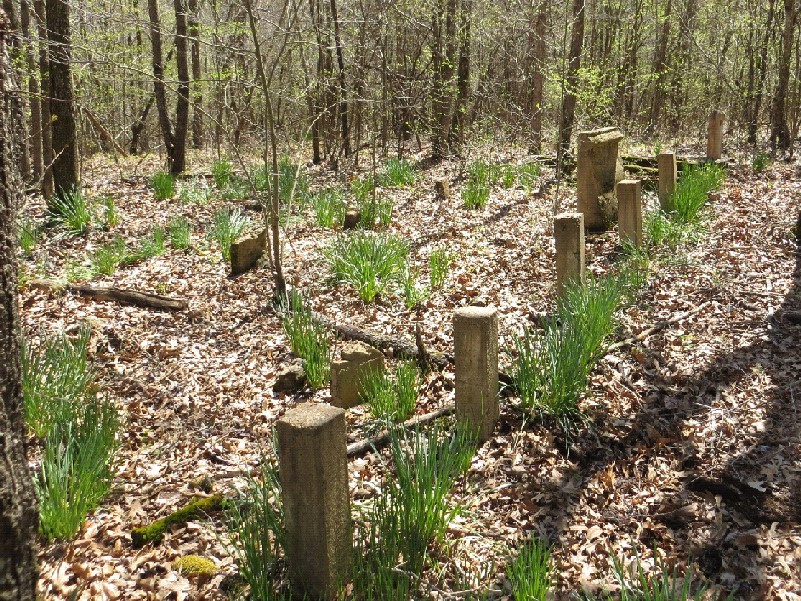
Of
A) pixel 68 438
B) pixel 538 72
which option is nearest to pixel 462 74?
pixel 538 72

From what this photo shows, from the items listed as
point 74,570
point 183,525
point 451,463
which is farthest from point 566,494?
point 74,570

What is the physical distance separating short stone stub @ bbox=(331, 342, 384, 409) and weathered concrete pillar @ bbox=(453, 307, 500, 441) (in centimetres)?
59

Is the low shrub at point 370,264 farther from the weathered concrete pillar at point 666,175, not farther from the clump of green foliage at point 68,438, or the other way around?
the weathered concrete pillar at point 666,175

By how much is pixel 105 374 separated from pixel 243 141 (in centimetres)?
1125

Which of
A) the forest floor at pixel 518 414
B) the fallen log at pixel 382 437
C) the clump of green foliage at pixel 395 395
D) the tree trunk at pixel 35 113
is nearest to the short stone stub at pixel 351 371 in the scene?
the forest floor at pixel 518 414

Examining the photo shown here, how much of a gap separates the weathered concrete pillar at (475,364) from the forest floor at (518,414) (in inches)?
8.4

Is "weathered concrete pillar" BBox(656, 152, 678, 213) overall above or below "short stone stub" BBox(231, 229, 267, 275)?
above

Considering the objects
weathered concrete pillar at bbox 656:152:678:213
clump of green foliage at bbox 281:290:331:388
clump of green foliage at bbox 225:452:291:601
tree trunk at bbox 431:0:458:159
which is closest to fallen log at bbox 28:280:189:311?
clump of green foliage at bbox 281:290:331:388

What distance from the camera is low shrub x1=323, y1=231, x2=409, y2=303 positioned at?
5320mm

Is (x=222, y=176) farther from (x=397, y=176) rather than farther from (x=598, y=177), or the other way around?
(x=598, y=177)

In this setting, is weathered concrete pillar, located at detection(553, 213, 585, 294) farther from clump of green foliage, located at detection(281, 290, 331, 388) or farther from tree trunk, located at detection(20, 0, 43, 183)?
tree trunk, located at detection(20, 0, 43, 183)

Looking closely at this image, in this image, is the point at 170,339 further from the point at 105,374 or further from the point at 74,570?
the point at 74,570

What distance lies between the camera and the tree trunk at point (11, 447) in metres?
1.73

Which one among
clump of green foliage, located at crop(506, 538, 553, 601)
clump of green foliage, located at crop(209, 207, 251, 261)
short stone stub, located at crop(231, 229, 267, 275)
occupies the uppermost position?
clump of green foliage, located at crop(209, 207, 251, 261)
